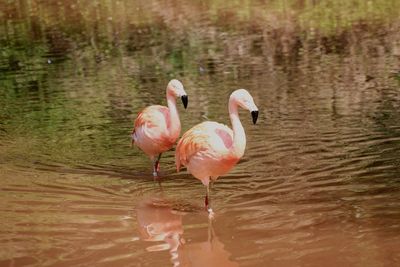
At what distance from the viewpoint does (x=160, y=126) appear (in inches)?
314

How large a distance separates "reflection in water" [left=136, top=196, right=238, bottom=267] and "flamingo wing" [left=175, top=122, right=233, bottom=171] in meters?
0.52

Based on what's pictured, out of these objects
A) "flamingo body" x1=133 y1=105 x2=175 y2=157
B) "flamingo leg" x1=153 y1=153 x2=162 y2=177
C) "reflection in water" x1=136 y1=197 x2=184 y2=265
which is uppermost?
"flamingo body" x1=133 y1=105 x2=175 y2=157

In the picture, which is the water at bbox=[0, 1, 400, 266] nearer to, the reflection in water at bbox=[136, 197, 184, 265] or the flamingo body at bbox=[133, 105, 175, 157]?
the reflection in water at bbox=[136, 197, 184, 265]

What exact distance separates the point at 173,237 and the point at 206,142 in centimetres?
96

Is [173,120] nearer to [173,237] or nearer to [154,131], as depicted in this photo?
[154,131]

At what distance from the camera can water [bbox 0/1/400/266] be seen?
6.00 meters

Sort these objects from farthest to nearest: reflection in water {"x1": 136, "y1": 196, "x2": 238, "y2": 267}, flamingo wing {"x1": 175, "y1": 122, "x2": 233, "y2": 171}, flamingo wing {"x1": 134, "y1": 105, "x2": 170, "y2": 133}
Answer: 1. flamingo wing {"x1": 134, "y1": 105, "x2": 170, "y2": 133}
2. flamingo wing {"x1": 175, "y1": 122, "x2": 233, "y2": 171}
3. reflection in water {"x1": 136, "y1": 196, "x2": 238, "y2": 267}

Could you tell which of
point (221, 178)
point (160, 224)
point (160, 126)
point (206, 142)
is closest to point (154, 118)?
point (160, 126)

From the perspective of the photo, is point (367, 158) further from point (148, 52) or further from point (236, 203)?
point (148, 52)

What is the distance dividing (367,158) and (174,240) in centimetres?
275

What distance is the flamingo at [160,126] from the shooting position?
25.9ft

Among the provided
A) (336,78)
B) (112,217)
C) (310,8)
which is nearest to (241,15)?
(310,8)

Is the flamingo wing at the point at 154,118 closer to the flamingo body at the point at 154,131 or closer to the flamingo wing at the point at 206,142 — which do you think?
the flamingo body at the point at 154,131

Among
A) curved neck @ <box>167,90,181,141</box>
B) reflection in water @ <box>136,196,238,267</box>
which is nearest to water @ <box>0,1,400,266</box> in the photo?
reflection in water @ <box>136,196,238,267</box>
